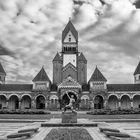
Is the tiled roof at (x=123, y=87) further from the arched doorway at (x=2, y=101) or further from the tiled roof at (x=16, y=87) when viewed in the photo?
the arched doorway at (x=2, y=101)

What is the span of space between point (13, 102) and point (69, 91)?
59.1ft

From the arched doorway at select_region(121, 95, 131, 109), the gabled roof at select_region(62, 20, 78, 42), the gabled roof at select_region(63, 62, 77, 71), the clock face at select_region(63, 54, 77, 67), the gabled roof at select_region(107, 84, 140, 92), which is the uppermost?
the gabled roof at select_region(62, 20, 78, 42)

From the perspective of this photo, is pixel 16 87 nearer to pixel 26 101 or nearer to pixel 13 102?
pixel 13 102

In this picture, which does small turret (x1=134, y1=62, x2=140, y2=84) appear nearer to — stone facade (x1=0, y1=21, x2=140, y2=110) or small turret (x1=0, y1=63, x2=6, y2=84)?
stone facade (x1=0, y1=21, x2=140, y2=110)

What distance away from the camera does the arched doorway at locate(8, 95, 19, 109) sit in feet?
196

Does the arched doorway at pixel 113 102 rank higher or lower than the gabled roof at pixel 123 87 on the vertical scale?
lower

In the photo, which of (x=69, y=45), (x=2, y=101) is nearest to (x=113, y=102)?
(x=69, y=45)

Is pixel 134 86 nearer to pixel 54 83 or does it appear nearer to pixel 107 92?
pixel 107 92

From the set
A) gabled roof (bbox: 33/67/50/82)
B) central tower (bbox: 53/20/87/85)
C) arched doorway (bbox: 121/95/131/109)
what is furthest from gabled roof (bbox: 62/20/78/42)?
arched doorway (bbox: 121/95/131/109)

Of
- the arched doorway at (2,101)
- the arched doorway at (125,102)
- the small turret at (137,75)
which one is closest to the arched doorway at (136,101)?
the arched doorway at (125,102)

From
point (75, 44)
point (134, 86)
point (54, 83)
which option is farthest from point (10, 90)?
point (134, 86)

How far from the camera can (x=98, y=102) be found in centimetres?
5781

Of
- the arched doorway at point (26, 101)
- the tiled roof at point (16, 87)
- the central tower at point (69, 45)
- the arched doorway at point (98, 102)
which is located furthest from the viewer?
the central tower at point (69, 45)

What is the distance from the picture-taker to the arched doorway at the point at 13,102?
2354 inches
